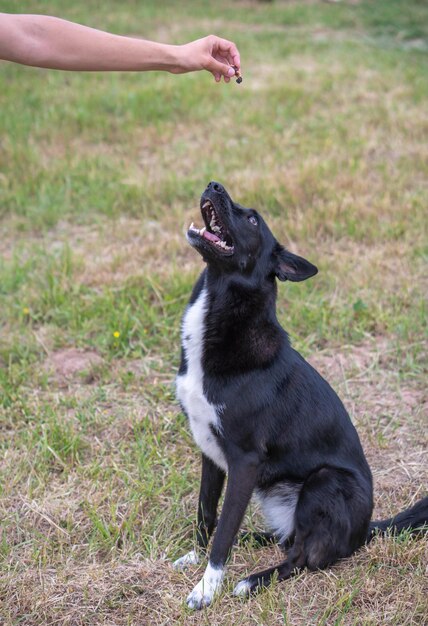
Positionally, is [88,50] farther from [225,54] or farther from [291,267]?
[291,267]

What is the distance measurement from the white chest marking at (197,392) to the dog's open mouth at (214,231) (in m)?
0.20

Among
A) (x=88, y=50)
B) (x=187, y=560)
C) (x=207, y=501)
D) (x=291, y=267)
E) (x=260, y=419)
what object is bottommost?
(x=187, y=560)

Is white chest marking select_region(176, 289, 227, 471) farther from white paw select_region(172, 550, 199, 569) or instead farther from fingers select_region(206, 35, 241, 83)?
fingers select_region(206, 35, 241, 83)

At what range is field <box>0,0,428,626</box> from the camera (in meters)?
2.82

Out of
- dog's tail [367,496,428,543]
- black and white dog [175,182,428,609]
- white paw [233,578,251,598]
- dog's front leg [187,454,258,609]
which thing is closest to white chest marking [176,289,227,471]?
black and white dog [175,182,428,609]

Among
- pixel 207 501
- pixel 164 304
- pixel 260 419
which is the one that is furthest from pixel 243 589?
pixel 164 304

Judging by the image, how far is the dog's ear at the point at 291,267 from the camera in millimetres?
2884

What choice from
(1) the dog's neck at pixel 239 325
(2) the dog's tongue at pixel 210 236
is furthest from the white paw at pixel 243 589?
(2) the dog's tongue at pixel 210 236

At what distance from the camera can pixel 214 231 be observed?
9.75ft

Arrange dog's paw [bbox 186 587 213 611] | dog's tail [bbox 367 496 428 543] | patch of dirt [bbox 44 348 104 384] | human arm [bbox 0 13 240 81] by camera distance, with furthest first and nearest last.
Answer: patch of dirt [bbox 44 348 104 384] → dog's tail [bbox 367 496 428 543] → human arm [bbox 0 13 240 81] → dog's paw [bbox 186 587 213 611]

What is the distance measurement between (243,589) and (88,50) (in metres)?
2.03

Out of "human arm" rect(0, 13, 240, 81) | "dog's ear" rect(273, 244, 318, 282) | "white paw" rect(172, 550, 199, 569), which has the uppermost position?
"human arm" rect(0, 13, 240, 81)

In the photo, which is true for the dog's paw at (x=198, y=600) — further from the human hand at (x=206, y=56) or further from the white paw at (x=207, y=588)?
the human hand at (x=206, y=56)

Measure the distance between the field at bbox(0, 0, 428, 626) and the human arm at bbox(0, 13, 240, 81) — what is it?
5.30 ft
